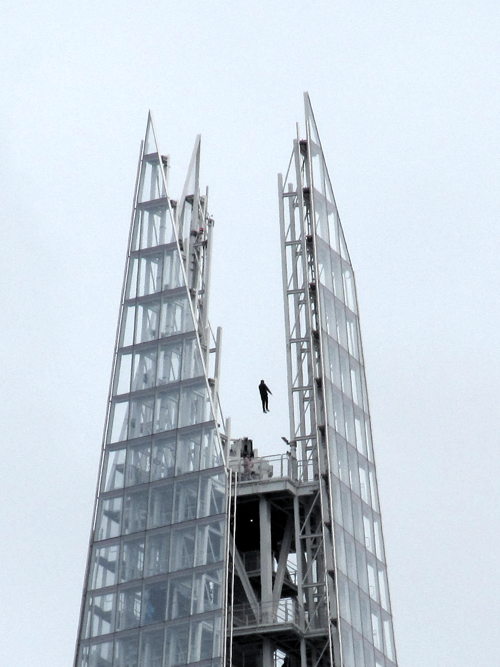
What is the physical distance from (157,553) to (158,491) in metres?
3.98

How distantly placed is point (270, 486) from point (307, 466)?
3.61 metres

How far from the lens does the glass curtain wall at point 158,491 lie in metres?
102

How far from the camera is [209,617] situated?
100438 mm

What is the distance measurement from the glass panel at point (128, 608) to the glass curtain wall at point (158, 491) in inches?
3.0

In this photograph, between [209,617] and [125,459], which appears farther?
[125,459]

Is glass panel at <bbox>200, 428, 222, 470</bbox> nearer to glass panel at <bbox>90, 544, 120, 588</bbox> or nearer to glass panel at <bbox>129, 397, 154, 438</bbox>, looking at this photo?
glass panel at <bbox>129, 397, 154, 438</bbox>

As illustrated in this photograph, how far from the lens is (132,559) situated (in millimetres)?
105062

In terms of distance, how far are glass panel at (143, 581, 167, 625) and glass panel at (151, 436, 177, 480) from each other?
6.94 metres

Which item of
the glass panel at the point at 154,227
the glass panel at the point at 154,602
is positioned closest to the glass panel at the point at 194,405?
the glass panel at the point at 154,602

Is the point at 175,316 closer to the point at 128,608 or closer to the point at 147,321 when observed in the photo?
the point at 147,321

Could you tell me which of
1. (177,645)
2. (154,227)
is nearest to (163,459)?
(177,645)

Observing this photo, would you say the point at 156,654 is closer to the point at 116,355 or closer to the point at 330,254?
the point at 116,355

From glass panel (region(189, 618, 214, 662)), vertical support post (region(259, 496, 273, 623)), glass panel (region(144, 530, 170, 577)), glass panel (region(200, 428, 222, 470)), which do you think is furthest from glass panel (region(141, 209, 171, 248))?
glass panel (region(189, 618, 214, 662))

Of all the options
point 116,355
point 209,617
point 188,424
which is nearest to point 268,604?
point 209,617
